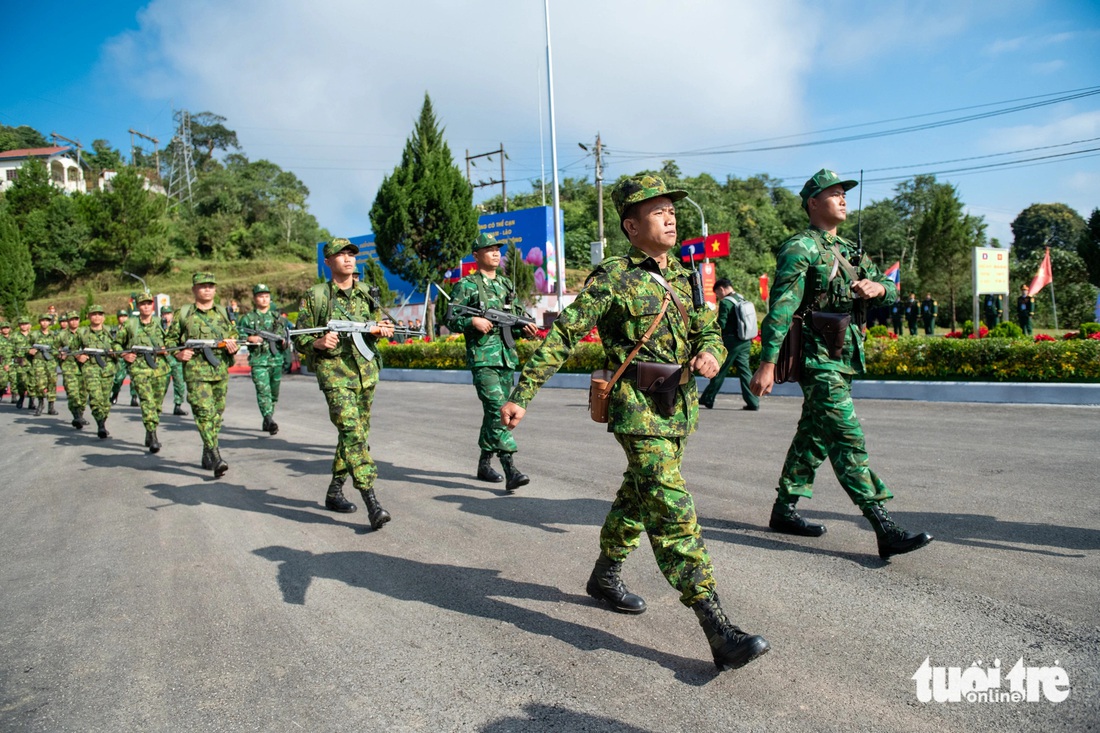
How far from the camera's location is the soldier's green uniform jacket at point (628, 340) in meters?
3.18

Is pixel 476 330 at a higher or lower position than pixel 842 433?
higher

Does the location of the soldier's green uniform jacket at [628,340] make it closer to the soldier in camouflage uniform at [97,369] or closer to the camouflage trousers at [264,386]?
the camouflage trousers at [264,386]

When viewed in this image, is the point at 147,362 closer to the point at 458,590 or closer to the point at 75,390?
the point at 75,390

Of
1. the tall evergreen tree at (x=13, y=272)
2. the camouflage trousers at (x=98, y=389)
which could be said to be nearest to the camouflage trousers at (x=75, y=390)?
the camouflage trousers at (x=98, y=389)

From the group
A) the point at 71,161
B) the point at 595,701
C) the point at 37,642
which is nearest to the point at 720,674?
the point at 595,701

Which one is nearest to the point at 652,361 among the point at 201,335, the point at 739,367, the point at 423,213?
the point at 201,335

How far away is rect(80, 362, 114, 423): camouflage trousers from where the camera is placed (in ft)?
38.1

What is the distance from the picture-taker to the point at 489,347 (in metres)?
6.59

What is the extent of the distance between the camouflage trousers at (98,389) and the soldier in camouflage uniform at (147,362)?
1141 millimetres

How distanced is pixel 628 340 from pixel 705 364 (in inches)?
14.3

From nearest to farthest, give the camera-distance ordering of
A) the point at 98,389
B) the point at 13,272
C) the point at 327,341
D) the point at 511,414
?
the point at 511,414
the point at 327,341
the point at 98,389
the point at 13,272

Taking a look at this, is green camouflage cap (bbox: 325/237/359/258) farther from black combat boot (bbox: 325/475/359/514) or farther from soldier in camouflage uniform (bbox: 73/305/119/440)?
soldier in camouflage uniform (bbox: 73/305/119/440)

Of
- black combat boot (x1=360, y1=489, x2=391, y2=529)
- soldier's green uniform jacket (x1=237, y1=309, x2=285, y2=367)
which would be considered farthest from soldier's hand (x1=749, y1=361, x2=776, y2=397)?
soldier's green uniform jacket (x1=237, y1=309, x2=285, y2=367)

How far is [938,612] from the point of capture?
3400 millimetres
